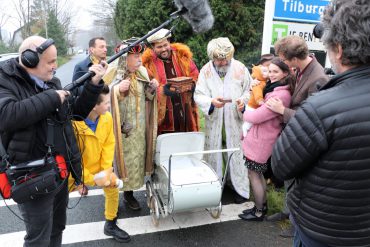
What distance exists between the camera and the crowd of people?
139 cm

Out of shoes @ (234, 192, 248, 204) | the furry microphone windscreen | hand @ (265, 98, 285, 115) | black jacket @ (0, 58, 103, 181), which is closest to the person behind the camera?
black jacket @ (0, 58, 103, 181)

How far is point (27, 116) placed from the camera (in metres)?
1.85

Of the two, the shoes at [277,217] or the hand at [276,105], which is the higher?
the hand at [276,105]

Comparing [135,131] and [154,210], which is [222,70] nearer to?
[135,131]

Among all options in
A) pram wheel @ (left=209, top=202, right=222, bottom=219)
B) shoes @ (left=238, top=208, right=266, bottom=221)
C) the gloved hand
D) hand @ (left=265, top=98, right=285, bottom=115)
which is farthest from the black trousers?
shoes @ (left=238, top=208, right=266, bottom=221)

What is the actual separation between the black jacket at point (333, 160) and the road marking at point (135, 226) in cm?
200

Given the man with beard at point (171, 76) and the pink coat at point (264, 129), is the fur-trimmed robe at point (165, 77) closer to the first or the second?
the man with beard at point (171, 76)

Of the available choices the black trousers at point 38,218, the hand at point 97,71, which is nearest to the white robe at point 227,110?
the hand at point 97,71

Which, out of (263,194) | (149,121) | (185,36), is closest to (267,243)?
(263,194)

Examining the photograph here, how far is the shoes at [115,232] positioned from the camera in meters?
3.16

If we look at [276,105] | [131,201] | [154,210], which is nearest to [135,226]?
[154,210]

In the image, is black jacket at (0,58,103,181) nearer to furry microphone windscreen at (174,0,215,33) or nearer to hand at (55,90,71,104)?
hand at (55,90,71,104)

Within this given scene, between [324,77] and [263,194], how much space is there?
1.37 meters

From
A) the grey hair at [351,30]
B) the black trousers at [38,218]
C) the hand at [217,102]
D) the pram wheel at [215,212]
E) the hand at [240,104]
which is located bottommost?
the pram wheel at [215,212]
